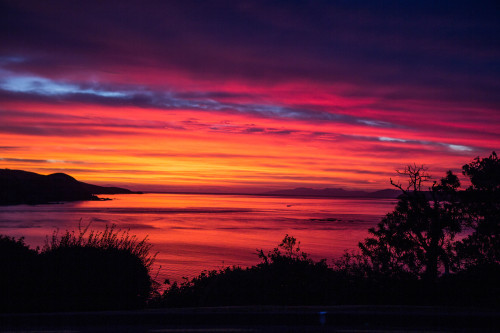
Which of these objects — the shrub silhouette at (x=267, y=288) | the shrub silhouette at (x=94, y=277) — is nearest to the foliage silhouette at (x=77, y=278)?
the shrub silhouette at (x=94, y=277)

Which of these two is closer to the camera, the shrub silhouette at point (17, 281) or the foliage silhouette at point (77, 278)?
the shrub silhouette at point (17, 281)

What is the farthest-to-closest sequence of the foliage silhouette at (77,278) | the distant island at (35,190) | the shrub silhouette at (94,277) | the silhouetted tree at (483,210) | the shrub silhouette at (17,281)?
1. the distant island at (35,190)
2. the silhouetted tree at (483,210)
3. the shrub silhouette at (94,277)
4. the foliage silhouette at (77,278)
5. the shrub silhouette at (17,281)

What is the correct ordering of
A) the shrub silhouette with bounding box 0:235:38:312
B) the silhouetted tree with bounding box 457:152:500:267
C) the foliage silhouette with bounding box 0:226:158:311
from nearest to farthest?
the shrub silhouette with bounding box 0:235:38:312 < the foliage silhouette with bounding box 0:226:158:311 < the silhouetted tree with bounding box 457:152:500:267

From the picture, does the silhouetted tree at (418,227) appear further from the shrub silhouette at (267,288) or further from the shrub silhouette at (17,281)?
the shrub silhouette at (17,281)

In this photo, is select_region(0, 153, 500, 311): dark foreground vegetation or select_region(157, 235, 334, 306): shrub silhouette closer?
select_region(0, 153, 500, 311): dark foreground vegetation

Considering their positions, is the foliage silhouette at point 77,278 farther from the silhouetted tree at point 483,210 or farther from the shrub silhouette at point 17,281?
the silhouetted tree at point 483,210

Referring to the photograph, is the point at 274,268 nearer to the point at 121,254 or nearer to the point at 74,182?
the point at 121,254

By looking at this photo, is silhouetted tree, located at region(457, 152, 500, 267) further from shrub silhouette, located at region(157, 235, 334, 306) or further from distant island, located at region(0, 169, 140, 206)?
distant island, located at region(0, 169, 140, 206)

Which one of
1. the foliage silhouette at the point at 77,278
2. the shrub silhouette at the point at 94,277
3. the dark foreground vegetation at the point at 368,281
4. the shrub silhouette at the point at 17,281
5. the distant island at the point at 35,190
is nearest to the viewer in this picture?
the shrub silhouette at the point at 17,281

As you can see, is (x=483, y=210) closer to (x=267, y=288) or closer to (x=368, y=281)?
(x=368, y=281)

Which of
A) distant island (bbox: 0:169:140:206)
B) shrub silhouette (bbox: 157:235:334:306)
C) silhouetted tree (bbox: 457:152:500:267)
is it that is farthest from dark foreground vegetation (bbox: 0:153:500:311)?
distant island (bbox: 0:169:140:206)

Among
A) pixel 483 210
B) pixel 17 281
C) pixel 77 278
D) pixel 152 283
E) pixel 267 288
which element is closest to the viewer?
pixel 17 281

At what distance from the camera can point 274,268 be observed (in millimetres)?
10102

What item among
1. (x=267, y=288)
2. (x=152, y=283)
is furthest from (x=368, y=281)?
(x=152, y=283)
